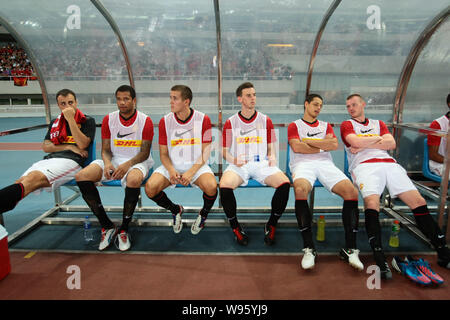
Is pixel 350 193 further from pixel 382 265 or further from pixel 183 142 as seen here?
pixel 183 142

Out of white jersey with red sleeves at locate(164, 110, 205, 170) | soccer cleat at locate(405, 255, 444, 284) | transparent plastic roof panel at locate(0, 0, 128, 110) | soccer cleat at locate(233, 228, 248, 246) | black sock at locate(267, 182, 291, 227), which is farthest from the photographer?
transparent plastic roof panel at locate(0, 0, 128, 110)

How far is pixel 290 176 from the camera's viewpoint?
11.8 feet

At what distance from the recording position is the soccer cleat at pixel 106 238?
10.5 ft

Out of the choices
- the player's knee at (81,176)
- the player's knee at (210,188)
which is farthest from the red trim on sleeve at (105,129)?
the player's knee at (210,188)

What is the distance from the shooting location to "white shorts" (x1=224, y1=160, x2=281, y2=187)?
11.0 feet

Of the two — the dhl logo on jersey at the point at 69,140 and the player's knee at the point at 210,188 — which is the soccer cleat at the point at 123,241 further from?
the dhl logo on jersey at the point at 69,140

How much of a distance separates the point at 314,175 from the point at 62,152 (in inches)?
117

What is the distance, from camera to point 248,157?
3.60 meters

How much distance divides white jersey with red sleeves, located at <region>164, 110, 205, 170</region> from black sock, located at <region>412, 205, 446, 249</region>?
2402 millimetres

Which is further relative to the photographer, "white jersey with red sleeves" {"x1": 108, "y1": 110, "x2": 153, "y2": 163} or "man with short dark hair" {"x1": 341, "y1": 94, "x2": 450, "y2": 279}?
"white jersey with red sleeves" {"x1": 108, "y1": 110, "x2": 153, "y2": 163}

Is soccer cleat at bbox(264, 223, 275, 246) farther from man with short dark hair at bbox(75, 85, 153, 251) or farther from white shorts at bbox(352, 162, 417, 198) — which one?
man with short dark hair at bbox(75, 85, 153, 251)

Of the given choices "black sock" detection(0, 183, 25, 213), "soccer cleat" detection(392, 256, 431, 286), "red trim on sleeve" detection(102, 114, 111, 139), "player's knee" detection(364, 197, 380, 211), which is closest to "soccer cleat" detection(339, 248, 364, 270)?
"soccer cleat" detection(392, 256, 431, 286)

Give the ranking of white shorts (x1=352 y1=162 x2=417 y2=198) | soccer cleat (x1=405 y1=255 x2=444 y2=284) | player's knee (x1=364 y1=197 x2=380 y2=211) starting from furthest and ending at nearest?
white shorts (x1=352 y1=162 x2=417 y2=198) < player's knee (x1=364 y1=197 x2=380 y2=211) < soccer cleat (x1=405 y1=255 x2=444 y2=284)
